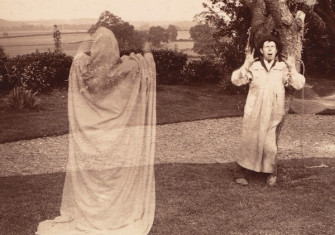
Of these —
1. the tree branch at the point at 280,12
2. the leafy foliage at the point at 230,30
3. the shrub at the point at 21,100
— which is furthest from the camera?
the leafy foliage at the point at 230,30

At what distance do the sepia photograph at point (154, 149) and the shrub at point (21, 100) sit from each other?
3 cm

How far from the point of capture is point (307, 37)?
18.9 metres

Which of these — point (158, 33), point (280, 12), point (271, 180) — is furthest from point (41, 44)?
point (271, 180)

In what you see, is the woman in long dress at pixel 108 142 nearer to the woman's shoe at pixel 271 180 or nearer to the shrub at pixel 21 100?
the woman's shoe at pixel 271 180

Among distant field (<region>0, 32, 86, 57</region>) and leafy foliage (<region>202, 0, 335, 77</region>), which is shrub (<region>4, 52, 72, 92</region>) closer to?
distant field (<region>0, 32, 86, 57</region>)

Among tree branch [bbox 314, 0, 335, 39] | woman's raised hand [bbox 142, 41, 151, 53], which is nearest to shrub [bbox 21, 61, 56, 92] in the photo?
tree branch [bbox 314, 0, 335, 39]

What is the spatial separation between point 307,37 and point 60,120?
37.7ft

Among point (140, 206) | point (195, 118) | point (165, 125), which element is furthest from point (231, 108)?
point (140, 206)

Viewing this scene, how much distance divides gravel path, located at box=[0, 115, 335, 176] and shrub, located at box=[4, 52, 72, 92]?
15.0 feet

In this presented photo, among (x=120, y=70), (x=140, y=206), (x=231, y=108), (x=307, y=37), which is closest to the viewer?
(x=120, y=70)

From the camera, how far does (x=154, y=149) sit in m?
7.35

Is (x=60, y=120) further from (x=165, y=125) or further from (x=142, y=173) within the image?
(x=142, y=173)

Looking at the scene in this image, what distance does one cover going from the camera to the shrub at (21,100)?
480 inches

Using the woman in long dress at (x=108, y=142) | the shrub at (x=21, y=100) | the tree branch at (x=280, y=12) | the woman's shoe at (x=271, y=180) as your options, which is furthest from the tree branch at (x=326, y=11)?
the woman in long dress at (x=108, y=142)
